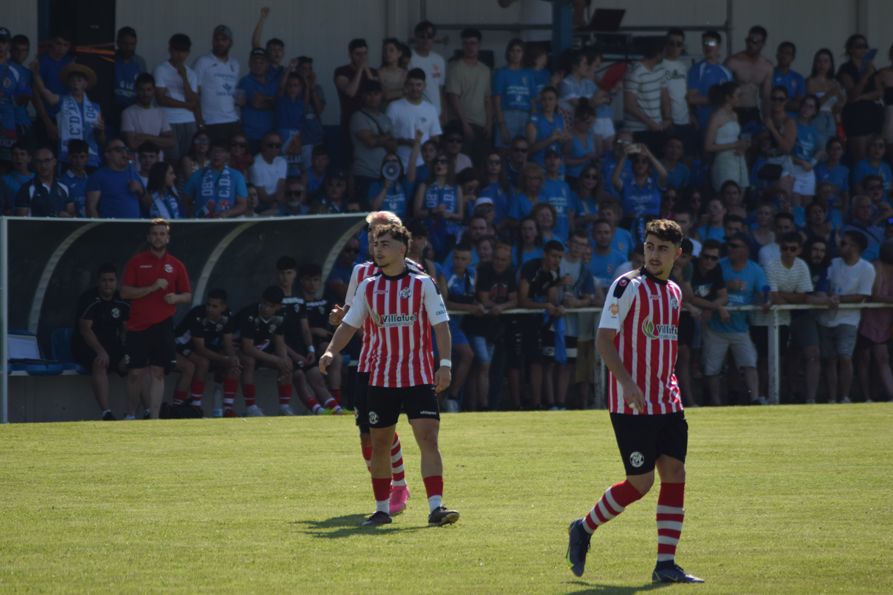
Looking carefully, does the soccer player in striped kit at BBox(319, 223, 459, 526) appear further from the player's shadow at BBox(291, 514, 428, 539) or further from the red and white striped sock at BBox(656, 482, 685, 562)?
the red and white striped sock at BBox(656, 482, 685, 562)

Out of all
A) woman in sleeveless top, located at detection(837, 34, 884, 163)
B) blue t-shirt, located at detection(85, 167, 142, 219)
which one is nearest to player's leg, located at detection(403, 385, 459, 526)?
blue t-shirt, located at detection(85, 167, 142, 219)

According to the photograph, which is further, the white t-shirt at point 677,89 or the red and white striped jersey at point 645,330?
the white t-shirt at point 677,89

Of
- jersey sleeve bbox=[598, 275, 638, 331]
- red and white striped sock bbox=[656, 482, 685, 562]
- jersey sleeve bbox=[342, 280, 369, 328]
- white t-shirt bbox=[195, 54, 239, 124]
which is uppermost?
white t-shirt bbox=[195, 54, 239, 124]

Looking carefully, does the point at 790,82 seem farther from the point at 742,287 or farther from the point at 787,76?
the point at 742,287

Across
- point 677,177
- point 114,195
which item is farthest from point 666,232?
point 677,177

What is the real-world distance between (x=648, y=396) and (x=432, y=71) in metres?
13.2

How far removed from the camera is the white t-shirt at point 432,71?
1977 cm

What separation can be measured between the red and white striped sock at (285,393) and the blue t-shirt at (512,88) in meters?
5.44

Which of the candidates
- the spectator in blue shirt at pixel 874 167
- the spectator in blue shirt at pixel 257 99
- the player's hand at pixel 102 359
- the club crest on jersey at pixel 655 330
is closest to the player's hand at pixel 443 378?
the club crest on jersey at pixel 655 330

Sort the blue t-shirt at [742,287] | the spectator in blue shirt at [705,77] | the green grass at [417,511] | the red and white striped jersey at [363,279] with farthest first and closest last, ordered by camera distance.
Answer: the spectator in blue shirt at [705,77] < the blue t-shirt at [742,287] < the red and white striped jersey at [363,279] < the green grass at [417,511]

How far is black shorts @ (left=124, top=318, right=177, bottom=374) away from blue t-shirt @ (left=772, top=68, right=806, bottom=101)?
10.5 metres

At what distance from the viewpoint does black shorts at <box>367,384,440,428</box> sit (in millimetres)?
8875

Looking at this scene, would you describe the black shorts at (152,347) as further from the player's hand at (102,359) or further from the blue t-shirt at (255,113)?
the blue t-shirt at (255,113)

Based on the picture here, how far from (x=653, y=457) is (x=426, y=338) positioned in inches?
88.3
